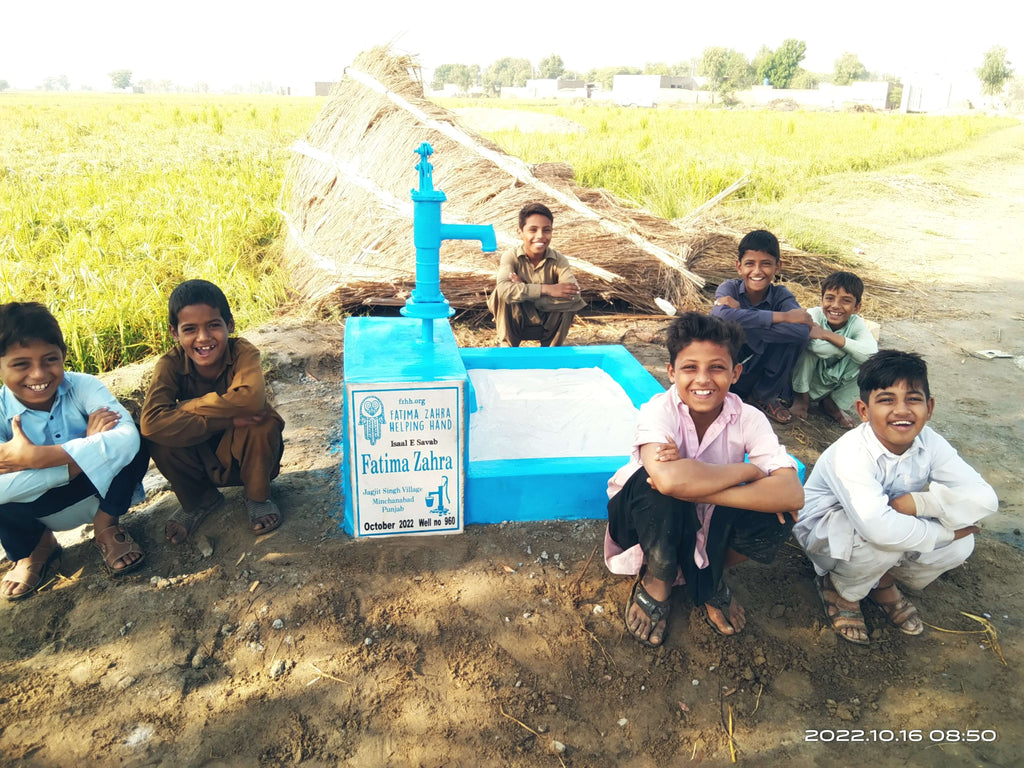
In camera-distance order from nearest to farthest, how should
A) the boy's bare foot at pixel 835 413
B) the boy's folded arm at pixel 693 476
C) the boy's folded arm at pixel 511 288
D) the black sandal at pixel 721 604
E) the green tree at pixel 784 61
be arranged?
1. the boy's folded arm at pixel 693 476
2. the black sandal at pixel 721 604
3. the boy's bare foot at pixel 835 413
4. the boy's folded arm at pixel 511 288
5. the green tree at pixel 784 61

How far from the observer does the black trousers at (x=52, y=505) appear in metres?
1.97

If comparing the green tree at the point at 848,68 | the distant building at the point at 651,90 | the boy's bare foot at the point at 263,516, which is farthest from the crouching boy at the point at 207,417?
the green tree at the point at 848,68

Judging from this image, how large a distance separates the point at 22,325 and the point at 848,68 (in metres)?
106

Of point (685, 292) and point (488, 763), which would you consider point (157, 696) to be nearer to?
point (488, 763)

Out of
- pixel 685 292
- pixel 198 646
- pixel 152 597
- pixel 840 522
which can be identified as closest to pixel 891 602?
pixel 840 522

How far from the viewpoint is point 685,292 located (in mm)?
4641

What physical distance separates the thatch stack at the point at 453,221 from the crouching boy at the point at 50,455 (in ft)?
7.59

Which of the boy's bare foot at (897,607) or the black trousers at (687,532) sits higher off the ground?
the black trousers at (687,532)

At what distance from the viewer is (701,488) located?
1.73 metres

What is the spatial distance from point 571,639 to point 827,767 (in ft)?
2.22

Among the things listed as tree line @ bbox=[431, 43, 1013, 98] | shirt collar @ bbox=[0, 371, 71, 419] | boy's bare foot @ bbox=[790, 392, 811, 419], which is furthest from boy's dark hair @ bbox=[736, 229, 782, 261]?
tree line @ bbox=[431, 43, 1013, 98]

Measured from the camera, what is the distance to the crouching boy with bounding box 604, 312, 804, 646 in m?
1.76

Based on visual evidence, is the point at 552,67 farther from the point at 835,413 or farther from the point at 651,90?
the point at 835,413

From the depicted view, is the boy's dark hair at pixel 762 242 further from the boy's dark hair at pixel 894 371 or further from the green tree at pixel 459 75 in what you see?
the green tree at pixel 459 75
